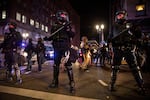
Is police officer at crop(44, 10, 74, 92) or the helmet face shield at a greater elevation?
the helmet face shield

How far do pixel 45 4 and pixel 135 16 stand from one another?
34616 millimetres

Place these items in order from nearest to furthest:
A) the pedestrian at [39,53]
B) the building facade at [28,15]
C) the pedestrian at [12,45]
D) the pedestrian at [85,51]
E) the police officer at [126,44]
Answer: the police officer at [126,44], the pedestrian at [12,45], the pedestrian at [39,53], the pedestrian at [85,51], the building facade at [28,15]

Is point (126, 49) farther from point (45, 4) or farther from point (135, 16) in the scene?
point (45, 4)

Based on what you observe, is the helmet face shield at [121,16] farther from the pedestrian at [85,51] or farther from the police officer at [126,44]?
the pedestrian at [85,51]

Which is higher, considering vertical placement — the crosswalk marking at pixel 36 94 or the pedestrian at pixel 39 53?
the pedestrian at pixel 39 53

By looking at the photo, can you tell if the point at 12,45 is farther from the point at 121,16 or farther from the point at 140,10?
the point at 140,10

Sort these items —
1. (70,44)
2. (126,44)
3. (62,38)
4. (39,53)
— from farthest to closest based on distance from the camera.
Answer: (39,53)
(70,44)
(62,38)
(126,44)

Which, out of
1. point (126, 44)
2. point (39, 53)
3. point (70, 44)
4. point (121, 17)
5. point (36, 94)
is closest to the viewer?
point (36, 94)

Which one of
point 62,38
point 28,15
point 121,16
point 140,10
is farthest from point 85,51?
point 28,15

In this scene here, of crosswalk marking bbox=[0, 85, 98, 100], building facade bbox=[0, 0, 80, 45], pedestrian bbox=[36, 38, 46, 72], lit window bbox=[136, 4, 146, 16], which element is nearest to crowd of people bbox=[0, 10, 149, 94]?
crosswalk marking bbox=[0, 85, 98, 100]

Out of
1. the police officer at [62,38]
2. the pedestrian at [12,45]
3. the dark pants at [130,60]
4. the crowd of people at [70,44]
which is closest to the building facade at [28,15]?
the pedestrian at [12,45]

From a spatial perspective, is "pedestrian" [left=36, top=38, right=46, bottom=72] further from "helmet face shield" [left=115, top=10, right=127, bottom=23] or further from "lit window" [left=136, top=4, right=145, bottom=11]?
"lit window" [left=136, top=4, right=145, bottom=11]

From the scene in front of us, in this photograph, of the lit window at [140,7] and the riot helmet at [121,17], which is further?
the lit window at [140,7]

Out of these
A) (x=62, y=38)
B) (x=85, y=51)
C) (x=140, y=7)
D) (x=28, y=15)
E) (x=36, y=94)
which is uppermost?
(x=28, y=15)
